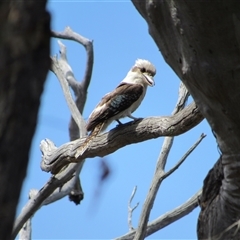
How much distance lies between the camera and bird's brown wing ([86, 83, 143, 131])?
17.9 ft

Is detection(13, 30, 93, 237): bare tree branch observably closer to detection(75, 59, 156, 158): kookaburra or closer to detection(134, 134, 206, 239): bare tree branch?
detection(75, 59, 156, 158): kookaburra

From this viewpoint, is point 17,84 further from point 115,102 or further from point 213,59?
point 115,102

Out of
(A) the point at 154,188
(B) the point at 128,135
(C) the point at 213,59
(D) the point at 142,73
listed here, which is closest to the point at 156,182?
(A) the point at 154,188

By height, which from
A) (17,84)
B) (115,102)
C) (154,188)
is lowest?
(17,84)

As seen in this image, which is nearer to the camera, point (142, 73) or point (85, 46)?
point (142, 73)

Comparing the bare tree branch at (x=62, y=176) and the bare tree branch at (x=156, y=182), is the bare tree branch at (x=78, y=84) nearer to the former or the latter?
the bare tree branch at (x=62, y=176)

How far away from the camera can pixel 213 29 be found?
9.39 ft

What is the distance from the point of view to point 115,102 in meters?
5.59

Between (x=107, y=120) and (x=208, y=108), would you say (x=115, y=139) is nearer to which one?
(x=107, y=120)

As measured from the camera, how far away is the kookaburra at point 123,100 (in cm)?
543

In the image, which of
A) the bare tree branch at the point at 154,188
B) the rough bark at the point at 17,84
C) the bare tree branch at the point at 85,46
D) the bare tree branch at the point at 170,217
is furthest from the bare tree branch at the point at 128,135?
the rough bark at the point at 17,84

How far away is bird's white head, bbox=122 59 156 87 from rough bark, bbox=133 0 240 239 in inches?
110

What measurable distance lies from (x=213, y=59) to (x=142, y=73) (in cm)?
316

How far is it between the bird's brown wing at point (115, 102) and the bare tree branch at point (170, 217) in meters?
0.95
